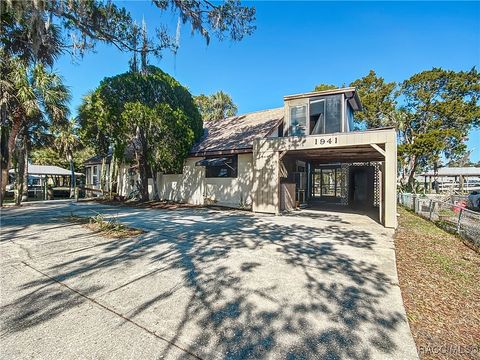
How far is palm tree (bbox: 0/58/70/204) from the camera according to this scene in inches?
443

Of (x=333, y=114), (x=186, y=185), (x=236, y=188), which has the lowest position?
(x=236, y=188)

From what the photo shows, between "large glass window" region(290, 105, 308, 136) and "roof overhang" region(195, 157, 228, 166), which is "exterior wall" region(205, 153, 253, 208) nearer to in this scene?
"roof overhang" region(195, 157, 228, 166)

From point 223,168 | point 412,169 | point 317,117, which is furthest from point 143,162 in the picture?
point 412,169

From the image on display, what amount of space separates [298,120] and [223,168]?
4.67 metres

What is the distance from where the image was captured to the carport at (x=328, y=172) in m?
8.30

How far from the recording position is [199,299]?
3.21m

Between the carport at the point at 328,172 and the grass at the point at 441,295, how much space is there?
2581 mm

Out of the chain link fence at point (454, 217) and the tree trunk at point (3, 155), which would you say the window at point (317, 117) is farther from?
the tree trunk at point (3, 155)

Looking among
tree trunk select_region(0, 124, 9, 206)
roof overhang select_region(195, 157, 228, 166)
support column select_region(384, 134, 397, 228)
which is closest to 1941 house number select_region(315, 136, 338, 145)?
support column select_region(384, 134, 397, 228)

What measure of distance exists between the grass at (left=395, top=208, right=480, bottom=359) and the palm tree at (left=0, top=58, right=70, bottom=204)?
1436 centimetres

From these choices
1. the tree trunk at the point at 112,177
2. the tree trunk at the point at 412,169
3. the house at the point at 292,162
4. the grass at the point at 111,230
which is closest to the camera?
the grass at the point at 111,230

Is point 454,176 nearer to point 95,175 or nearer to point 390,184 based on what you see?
point 390,184

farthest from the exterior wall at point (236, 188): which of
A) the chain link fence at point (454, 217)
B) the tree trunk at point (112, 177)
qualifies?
the tree trunk at point (112, 177)

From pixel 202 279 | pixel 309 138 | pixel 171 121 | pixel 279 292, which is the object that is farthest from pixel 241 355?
pixel 171 121
